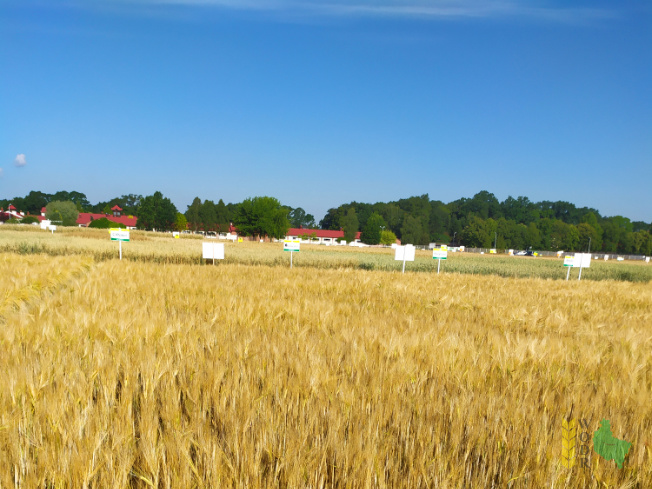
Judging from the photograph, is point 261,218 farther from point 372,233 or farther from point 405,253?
point 405,253

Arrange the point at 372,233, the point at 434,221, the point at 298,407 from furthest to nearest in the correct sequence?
the point at 434,221
the point at 372,233
the point at 298,407

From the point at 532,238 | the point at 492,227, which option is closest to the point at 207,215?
the point at 492,227

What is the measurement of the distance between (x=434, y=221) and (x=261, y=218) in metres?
91.7

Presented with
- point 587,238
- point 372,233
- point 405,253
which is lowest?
point 405,253

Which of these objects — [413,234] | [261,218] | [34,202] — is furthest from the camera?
[34,202]

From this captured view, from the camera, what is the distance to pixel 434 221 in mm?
155375

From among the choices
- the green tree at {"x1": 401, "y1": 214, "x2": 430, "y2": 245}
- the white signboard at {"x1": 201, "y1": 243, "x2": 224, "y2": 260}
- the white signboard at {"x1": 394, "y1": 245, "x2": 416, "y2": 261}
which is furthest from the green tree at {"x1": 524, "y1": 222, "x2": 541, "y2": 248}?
the white signboard at {"x1": 201, "y1": 243, "x2": 224, "y2": 260}

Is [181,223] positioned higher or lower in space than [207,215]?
lower

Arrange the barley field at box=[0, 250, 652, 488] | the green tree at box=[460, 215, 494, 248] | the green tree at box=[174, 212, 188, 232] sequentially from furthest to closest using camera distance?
the green tree at box=[460, 215, 494, 248], the green tree at box=[174, 212, 188, 232], the barley field at box=[0, 250, 652, 488]

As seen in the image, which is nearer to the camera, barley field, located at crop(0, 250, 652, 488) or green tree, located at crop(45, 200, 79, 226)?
barley field, located at crop(0, 250, 652, 488)

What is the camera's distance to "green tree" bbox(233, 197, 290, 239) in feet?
300

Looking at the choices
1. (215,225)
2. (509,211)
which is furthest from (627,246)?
(215,225)

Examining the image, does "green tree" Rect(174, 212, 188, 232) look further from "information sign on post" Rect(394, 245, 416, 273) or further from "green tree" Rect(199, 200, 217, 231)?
"information sign on post" Rect(394, 245, 416, 273)

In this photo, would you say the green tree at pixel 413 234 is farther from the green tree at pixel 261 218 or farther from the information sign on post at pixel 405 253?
the information sign on post at pixel 405 253
